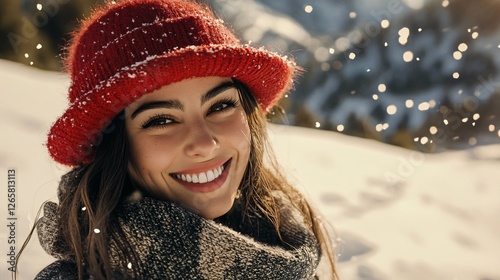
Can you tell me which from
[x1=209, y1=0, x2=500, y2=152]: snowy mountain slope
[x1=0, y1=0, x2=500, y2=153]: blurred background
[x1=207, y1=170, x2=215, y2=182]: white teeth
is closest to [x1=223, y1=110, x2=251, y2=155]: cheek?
[x1=207, y1=170, x2=215, y2=182]: white teeth

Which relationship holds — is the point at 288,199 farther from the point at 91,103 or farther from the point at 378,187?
the point at 378,187

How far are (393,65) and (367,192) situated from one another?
2.11 meters

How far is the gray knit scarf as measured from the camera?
1.45 metres

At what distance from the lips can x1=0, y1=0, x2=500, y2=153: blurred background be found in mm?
3616

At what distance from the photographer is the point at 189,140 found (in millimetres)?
1478

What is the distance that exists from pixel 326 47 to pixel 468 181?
75.4 inches

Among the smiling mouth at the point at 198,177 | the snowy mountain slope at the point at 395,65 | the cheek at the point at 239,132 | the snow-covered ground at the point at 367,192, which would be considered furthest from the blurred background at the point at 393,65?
the smiling mouth at the point at 198,177

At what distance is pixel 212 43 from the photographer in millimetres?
1465

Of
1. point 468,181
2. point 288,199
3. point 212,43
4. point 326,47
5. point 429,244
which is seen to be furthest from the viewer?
point 326,47

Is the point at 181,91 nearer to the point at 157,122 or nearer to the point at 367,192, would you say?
the point at 157,122

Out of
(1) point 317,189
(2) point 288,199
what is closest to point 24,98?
(1) point 317,189

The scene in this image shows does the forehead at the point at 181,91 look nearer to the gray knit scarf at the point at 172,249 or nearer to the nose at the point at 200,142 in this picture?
the nose at the point at 200,142

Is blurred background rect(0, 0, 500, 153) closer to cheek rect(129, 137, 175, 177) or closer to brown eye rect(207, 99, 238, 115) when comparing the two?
brown eye rect(207, 99, 238, 115)

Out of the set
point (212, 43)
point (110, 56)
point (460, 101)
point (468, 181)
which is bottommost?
point (110, 56)
